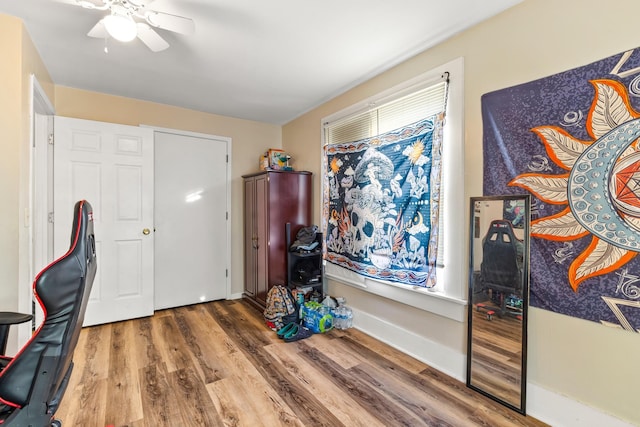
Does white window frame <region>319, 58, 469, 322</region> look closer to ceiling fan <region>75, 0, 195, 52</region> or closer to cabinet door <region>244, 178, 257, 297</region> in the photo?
ceiling fan <region>75, 0, 195, 52</region>

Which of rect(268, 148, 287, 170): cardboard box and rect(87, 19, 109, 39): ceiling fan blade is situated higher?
rect(87, 19, 109, 39): ceiling fan blade

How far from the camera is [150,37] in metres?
1.81

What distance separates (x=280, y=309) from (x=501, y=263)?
204 cm

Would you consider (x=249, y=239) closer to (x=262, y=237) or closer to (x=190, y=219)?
(x=262, y=237)

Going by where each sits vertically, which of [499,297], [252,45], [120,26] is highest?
[252,45]

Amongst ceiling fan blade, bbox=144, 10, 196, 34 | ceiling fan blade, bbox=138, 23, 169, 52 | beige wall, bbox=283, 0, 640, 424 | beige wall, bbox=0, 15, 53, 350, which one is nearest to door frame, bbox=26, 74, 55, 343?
beige wall, bbox=0, 15, 53, 350

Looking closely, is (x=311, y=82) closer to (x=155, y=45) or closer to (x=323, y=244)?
(x=155, y=45)

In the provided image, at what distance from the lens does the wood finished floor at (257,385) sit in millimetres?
1729

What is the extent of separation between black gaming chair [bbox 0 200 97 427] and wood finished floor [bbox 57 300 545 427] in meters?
0.90

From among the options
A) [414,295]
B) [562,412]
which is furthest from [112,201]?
[562,412]

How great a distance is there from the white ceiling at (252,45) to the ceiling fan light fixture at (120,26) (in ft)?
0.90

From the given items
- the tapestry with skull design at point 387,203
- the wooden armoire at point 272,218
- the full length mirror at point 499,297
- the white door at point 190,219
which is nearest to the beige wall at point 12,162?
the white door at point 190,219

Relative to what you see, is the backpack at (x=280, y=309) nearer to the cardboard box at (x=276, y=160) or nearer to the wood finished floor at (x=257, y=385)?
the wood finished floor at (x=257, y=385)

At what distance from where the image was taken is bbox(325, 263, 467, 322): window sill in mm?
2105
